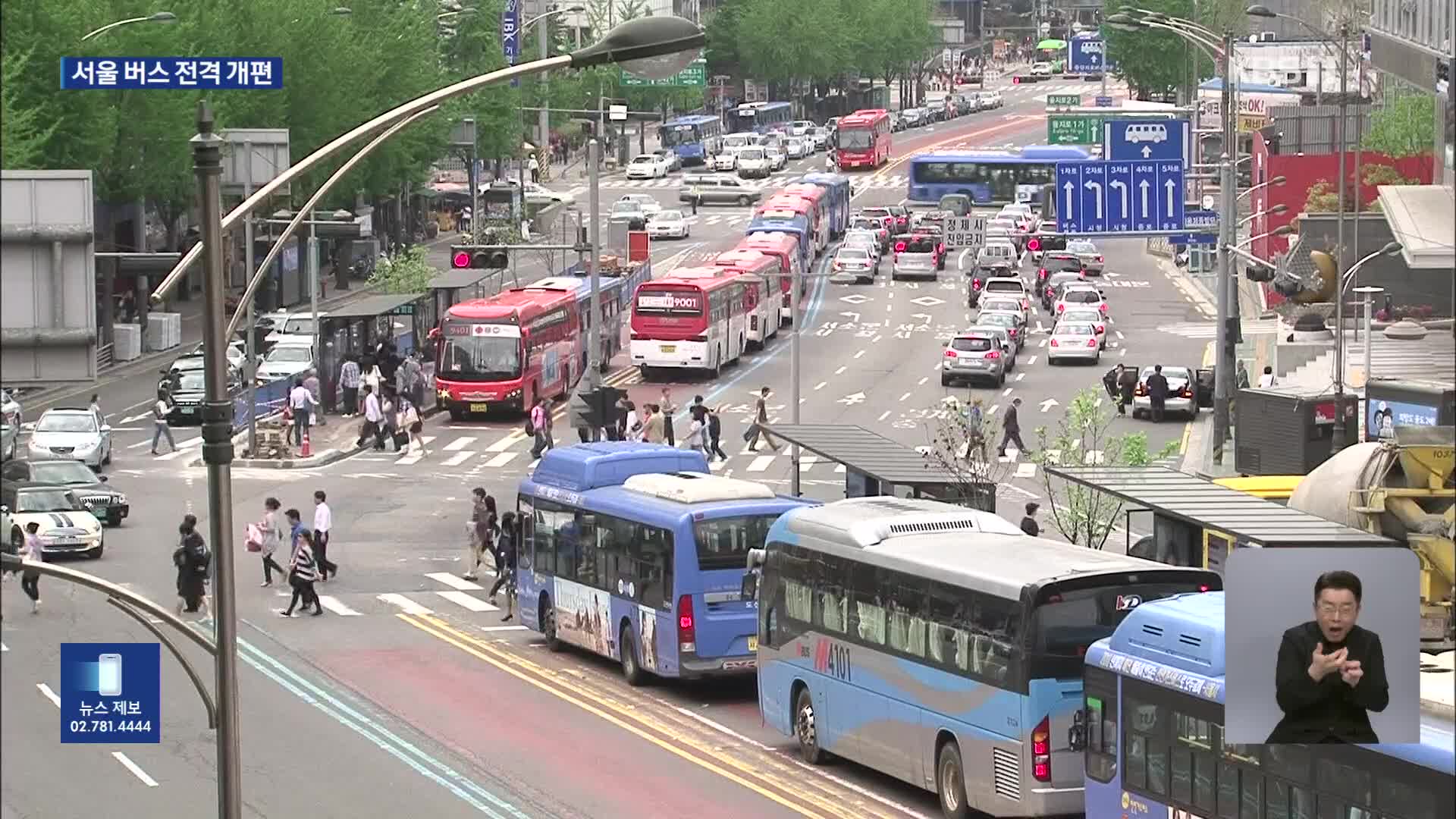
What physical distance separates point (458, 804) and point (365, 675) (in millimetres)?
7650

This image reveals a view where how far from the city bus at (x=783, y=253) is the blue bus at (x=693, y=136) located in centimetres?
5576

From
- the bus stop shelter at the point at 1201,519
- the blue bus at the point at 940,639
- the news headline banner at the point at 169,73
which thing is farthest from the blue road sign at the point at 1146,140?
the news headline banner at the point at 169,73

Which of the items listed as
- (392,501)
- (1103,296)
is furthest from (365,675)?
(1103,296)

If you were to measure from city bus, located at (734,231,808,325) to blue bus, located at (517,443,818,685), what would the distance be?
139ft

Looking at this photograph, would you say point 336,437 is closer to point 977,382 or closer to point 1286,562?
point 977,382

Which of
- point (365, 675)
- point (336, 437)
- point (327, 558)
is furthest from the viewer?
point (336, 437)

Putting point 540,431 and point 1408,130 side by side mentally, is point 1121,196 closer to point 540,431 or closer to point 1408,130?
point 540,431

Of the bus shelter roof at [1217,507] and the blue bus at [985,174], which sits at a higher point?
the blue bus at [985,174]

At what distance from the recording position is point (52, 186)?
12992 mm

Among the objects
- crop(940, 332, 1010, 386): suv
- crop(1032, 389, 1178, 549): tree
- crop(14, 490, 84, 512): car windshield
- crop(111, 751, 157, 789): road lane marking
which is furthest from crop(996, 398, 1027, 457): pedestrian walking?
crop(111, 751, 157, 789): road lane marking

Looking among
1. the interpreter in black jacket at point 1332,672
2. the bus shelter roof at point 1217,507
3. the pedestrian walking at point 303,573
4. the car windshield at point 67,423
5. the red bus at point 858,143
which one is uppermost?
the red bus at point 858,143

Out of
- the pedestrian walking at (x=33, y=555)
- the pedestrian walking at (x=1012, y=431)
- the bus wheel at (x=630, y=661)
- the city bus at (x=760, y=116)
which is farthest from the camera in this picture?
the city bus at (x=760, y=116)

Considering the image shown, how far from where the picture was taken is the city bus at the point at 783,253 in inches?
3145

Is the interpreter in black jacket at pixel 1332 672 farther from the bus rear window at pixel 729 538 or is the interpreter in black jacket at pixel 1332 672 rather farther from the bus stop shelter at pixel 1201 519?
the bus rear window at pixel 729 538
